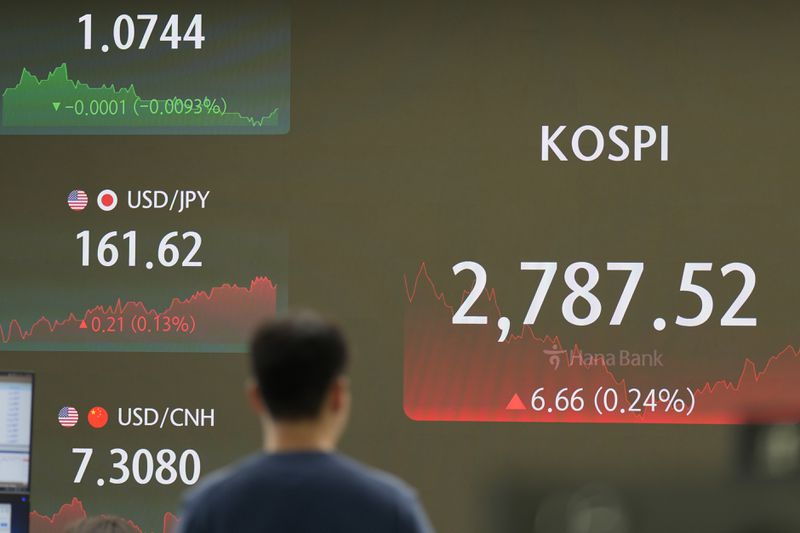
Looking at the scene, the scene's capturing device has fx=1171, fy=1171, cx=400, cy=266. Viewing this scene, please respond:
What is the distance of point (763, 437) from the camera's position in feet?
3.96

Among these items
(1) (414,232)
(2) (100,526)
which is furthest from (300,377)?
(1) (414,232)

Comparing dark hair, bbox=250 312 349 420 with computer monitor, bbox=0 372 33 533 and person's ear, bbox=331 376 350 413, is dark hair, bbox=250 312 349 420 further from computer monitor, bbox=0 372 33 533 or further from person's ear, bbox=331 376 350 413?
computer monitor, bbox=0 372 33 533

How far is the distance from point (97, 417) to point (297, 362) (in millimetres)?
2551

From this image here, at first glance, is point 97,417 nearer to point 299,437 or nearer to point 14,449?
point 14,449

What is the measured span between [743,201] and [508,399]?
995 millimetres

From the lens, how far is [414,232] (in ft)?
12.6

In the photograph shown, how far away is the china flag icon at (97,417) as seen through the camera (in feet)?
12.6

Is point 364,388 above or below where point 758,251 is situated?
below

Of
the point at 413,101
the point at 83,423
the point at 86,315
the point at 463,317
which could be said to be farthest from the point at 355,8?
the point at 83,423

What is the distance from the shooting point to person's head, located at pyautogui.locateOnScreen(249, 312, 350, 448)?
4.77 feet

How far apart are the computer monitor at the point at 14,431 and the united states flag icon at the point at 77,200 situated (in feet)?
2.69

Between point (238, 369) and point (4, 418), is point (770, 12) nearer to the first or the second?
point (238, 369)

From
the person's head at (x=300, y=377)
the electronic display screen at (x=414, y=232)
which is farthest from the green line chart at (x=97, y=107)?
the person's head at (x=300, y=377)

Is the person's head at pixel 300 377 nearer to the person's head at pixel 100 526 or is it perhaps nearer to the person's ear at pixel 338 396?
the person's ear at pixel 338 396
